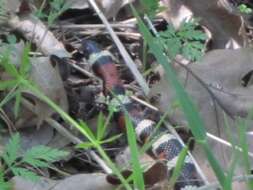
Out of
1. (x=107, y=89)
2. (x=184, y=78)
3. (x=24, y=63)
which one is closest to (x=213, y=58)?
(x=184, y=78)

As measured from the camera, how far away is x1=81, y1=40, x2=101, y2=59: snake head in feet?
11.2

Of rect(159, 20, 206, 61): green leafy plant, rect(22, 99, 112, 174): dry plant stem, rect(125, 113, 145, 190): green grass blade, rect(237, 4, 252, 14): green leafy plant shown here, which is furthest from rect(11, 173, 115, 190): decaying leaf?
rect(237, 4, 252, 14): green leafy plant

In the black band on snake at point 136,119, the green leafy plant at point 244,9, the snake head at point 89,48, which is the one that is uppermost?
the snake head at point 89,48

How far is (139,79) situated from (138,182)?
1.21 meters

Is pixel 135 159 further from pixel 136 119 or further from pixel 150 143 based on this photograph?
pixel 136 119

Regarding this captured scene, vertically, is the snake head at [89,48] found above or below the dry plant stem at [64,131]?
above

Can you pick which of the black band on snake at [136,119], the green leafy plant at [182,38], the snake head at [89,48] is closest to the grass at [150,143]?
the green leafy plant at [182,38]

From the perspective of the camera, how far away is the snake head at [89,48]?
3.40 m

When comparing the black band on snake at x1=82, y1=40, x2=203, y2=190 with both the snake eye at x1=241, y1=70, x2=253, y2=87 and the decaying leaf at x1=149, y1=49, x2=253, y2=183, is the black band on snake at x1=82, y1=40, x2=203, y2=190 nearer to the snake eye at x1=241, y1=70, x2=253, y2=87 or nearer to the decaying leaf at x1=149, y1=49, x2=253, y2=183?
the decaying leaf at x1=149, y1=49, x2=253, y2=183

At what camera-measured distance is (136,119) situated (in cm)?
316

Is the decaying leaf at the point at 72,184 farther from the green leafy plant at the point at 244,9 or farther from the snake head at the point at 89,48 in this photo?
the green leafy plant at the point at 244,9

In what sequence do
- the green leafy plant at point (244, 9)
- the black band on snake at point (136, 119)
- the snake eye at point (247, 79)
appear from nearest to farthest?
the black band on snake at point (136, 119)
the snake eye at point (247, 79)
the green leafy plant at point (244, 9)

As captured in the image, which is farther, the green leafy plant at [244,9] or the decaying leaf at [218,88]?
the green leafy plant at [244,9]

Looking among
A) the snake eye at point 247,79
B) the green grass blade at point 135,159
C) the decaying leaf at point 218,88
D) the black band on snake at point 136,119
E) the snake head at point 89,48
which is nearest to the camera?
the green grass blade at point 135,159
